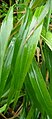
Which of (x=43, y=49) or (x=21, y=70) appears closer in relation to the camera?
(x=21, y=70)

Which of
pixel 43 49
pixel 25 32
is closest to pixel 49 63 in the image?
pixel 43 49

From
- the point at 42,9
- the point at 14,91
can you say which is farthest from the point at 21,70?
the point at 42,9

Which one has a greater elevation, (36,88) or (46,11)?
(46,11)

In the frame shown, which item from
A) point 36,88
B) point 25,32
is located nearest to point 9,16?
point 25,32

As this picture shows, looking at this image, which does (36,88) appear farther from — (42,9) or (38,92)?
(42,9)

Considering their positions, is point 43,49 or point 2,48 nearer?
point 2,48

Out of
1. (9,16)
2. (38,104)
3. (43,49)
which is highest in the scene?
(9,16)

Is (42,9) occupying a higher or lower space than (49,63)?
higher

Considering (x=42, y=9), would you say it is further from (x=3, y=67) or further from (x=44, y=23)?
(x=3, y=67)
